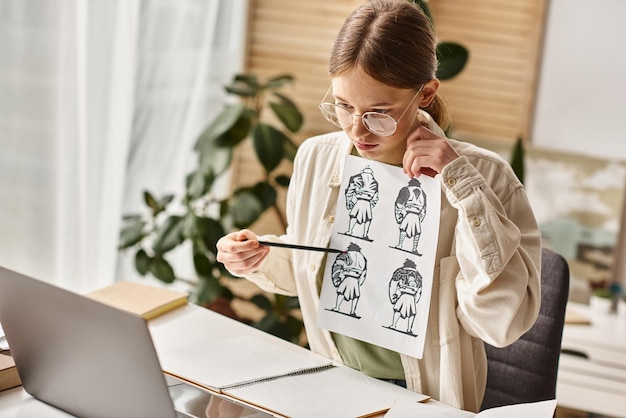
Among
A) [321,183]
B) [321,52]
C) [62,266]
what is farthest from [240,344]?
[321,52]

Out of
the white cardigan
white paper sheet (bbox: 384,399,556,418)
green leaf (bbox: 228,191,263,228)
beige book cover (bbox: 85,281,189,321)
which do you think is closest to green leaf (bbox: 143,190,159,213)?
green leaf (bbox: 228,191,263,228)

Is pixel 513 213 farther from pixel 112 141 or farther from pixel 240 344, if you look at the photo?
pixel 112 141

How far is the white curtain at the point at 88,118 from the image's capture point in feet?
7.64

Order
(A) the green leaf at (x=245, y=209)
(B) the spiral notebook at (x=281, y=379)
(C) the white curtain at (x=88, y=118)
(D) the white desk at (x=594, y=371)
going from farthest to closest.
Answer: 1. (A) the green leaf at (x=245, y=209)
2. (D) the white desk at (x=594, y=371)
3. (C) the white curtain at (x=88, y=118)
4. (B) the spiral notebook at (x=281, y=379)

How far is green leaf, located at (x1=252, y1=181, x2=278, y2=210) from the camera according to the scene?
313 cm

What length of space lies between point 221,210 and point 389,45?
1.73 metres

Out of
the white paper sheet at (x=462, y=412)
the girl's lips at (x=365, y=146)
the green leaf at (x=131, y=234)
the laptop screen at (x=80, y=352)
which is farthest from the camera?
the green leaf at (x=131, y=234)

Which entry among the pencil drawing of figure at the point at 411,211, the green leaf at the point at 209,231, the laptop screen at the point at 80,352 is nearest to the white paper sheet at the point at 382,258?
the pencil drawing of figure at the point at 411,211

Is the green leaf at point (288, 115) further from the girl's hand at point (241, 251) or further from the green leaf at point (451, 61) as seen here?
the girl's hand at point (241, 251)

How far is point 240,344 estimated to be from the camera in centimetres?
168

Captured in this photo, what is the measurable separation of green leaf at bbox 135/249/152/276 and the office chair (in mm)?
1418

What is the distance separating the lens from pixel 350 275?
5.40ft

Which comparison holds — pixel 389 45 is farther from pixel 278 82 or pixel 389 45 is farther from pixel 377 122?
pixel 278 82

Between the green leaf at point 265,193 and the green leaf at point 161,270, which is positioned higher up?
the green leaf at point 265,193
